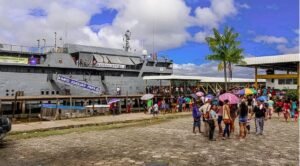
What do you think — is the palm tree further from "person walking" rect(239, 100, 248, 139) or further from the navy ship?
"person walking" rect(239, 100, 248, 139)

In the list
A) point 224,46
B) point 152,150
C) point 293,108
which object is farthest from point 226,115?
point 224,46

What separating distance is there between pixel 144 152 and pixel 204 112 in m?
3.54

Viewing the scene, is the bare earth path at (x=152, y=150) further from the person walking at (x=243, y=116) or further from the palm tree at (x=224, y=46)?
the palm tree at (x=224, y=46)

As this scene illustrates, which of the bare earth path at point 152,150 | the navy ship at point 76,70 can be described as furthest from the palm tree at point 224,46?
the bare earth path at point 152,150

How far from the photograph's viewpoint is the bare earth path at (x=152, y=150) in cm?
969

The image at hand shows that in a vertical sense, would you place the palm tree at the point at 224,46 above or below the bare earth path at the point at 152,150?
above

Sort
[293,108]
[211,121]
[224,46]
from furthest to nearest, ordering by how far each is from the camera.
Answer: [224,46]
[293,108]
[211,121]

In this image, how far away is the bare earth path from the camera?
9688 mm

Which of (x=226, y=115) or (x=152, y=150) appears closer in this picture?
(x=152, y=150)

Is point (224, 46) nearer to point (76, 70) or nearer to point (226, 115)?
point (76, 70)

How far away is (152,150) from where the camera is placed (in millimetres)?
11281

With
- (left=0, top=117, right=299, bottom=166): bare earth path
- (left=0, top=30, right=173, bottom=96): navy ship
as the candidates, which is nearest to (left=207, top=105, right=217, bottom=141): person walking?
(left=0, top=117, right=299, bottom=166): bare earth path

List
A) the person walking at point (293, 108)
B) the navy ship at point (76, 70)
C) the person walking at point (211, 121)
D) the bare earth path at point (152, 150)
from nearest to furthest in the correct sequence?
the bare earth path at point (152, 150) < the person walking at point (211, 121) < the person walking at point (293, 108) < the navy ship at point (76, 70)

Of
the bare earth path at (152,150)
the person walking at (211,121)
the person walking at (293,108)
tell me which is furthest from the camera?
the person walking at (293,108)
